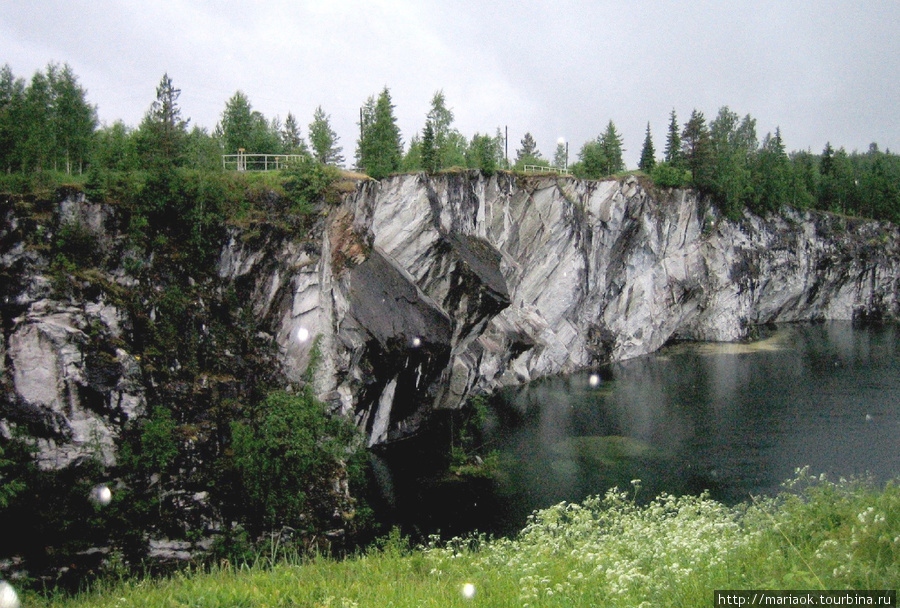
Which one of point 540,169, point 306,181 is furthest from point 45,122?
point 540,169

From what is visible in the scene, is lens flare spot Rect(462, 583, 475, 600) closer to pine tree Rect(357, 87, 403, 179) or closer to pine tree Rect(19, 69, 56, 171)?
pine tree Rect(19, 69, 56, 171)

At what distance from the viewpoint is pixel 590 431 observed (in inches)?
1323

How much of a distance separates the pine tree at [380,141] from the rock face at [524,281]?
110 cm

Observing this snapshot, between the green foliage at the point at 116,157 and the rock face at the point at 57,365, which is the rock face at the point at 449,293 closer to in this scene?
the rock face at the point at 57,365

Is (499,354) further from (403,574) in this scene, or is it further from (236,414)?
(403,574)

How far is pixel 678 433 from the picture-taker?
107 ft

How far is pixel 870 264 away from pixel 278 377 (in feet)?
256

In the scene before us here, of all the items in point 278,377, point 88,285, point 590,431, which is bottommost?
point 590,431

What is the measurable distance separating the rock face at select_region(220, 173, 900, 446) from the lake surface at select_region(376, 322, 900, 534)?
401 centimetres

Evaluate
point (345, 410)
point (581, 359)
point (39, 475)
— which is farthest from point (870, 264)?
point (39, 475)

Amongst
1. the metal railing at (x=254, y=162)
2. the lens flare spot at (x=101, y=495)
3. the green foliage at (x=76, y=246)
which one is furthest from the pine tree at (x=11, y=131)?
the lens flare spot at (x=101, y=495)

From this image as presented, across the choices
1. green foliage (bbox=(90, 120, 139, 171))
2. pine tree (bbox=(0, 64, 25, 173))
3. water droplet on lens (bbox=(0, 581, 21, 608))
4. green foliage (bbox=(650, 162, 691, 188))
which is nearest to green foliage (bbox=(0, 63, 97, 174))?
pine tree (bbox=(0, 64, 25, 173))

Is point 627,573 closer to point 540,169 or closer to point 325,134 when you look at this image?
point 325,134

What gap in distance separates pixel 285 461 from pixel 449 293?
15836 millimetres
